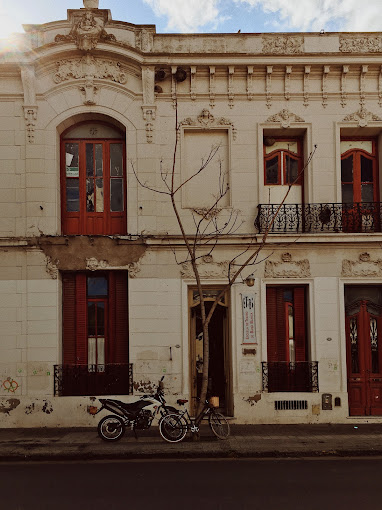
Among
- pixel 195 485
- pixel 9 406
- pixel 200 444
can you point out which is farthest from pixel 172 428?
pixel 9 406

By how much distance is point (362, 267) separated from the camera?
48.5 ft

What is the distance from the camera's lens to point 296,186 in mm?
15422

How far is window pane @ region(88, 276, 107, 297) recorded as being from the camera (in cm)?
1517

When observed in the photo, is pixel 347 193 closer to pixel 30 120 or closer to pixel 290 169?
pixel 290 169

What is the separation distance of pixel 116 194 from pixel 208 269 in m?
3.26

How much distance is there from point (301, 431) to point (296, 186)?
639cm

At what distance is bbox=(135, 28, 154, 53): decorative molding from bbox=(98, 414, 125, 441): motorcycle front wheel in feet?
30.6

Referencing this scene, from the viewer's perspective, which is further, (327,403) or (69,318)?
(69,318)

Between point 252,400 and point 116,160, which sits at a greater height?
point 116,160

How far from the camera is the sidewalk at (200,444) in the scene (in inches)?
430

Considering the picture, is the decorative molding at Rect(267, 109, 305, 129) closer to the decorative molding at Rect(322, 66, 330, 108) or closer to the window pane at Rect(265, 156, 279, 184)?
the decorative molding at Rect(322, 66, 330, 108)

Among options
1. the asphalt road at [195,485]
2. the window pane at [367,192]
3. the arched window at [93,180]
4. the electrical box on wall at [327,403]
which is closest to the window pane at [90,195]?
the arched window at [93,180]

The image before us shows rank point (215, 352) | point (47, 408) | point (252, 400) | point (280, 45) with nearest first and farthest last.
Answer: point (47, 408) → point (252, 400) → point (280, 45) → point (215, 352)

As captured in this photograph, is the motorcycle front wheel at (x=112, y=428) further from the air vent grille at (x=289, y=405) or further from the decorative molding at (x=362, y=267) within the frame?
the decorative molding at (x=362, y=267)
